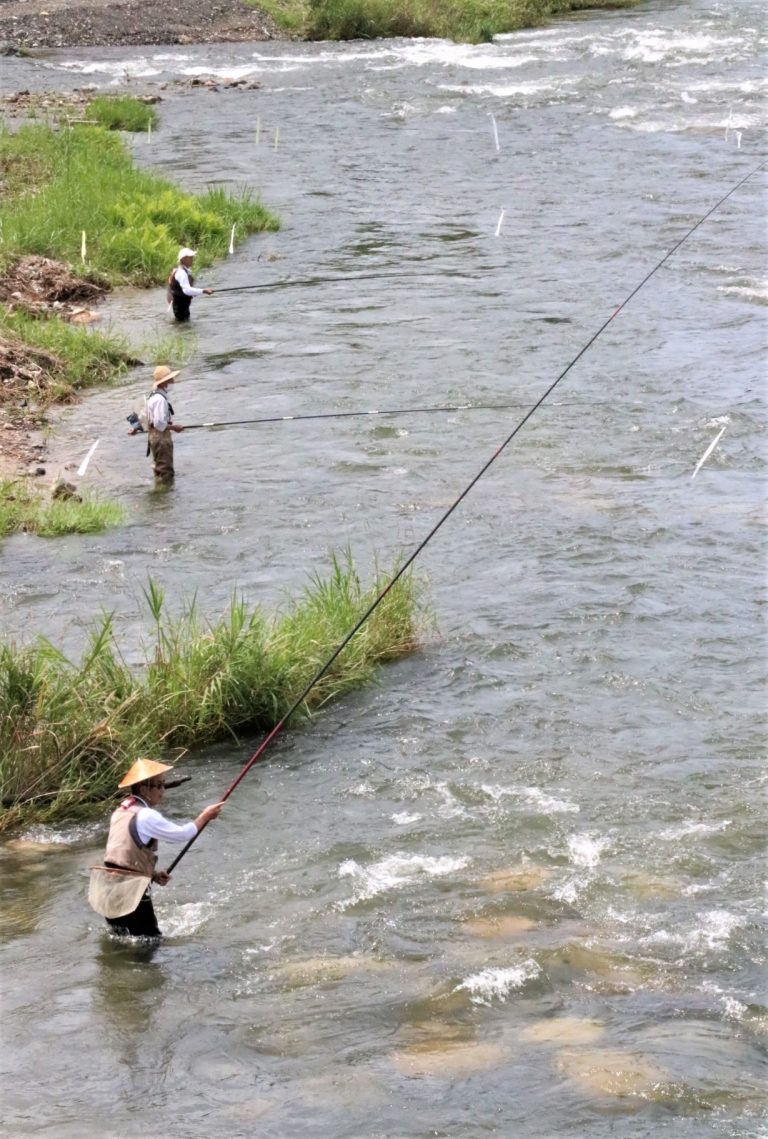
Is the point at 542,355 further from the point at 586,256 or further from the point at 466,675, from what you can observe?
the point at 466,675

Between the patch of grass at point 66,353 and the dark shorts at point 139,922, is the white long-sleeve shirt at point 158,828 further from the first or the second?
the patch of grass at point 66,353

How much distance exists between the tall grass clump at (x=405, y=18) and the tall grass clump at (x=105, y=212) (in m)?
13.8

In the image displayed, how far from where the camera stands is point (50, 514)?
11.6 metres

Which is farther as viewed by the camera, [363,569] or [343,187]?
[343,187]

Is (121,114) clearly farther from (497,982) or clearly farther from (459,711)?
(497,982)

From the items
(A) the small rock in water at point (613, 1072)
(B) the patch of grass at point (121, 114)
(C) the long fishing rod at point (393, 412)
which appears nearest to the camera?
(A) the small rock in water at point (613, 1072)

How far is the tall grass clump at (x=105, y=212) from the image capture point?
18000mm

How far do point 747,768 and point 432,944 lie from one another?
7.76 ft

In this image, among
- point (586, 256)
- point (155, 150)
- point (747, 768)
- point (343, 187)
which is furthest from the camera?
point (155, 150)

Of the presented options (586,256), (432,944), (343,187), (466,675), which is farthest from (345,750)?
(343,187)

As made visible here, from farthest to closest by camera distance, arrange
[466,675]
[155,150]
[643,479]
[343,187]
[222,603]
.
Result: [155,150]
[343,187]
[643,479]
[222,603]
[466,675]

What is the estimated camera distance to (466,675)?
9.34m

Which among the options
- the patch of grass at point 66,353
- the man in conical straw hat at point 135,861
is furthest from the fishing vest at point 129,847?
the patch of grass at point 66,353

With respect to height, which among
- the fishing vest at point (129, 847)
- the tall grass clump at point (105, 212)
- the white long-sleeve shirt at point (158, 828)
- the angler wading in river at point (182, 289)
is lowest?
the fishing vest at point (129, 847)
